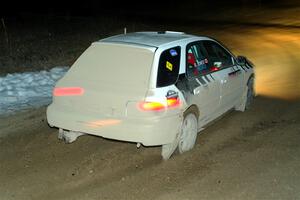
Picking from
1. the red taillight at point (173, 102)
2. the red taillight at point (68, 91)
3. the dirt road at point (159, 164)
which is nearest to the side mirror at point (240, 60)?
the dirt road at point (159, 164)

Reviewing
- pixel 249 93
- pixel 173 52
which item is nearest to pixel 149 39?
pixel 173 52

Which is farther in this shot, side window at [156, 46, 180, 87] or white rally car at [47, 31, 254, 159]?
side window at [156, 46, 180, 87]

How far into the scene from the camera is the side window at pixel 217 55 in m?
8.23

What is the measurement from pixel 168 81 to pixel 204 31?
591 inches

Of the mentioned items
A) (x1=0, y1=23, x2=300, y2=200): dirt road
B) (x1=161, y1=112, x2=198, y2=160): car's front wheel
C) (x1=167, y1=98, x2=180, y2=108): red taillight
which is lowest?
(x1=0, y1=23, x2=300, y2=200): dirt road

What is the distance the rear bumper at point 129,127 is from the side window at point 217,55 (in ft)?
5.22

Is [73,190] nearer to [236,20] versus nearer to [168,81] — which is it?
[168,81]

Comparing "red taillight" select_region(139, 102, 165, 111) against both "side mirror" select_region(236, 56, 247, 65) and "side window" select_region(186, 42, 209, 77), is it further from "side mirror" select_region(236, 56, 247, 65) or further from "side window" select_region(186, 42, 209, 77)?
"side mirror" select_region(236, 56, 247, 65)

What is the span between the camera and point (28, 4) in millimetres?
34469

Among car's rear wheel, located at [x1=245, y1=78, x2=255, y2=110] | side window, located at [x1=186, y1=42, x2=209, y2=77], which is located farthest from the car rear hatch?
car's rear wheel, located at [x1=245, y1=78, x2=255, y2=110]

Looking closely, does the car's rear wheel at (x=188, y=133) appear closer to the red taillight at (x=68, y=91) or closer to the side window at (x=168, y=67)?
the side window at (x=168, y=67)

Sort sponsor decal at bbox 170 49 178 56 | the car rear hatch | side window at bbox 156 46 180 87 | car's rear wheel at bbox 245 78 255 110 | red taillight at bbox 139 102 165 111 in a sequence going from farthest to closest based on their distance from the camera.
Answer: car's rear wheel at bbox 245 78 255 110 < sponsor decal at bbox 170 49 178 56 < side window at bbox 156 46 180 87 < the car rear hatch < red taillight at bbox 139 102 165 111

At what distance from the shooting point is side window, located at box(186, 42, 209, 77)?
7.53 metres

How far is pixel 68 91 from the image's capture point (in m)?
7.16
